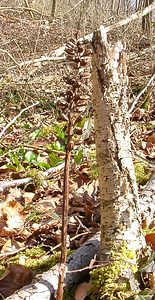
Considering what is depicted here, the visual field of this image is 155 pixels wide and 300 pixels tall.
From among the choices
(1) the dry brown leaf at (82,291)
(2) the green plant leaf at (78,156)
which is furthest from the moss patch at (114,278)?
(2) the green plant leaf at (78,156)

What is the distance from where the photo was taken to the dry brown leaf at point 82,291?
185 centimetres

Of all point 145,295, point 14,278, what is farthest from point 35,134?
point 145,295

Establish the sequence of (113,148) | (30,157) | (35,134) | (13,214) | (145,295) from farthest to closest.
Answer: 1. (35,134)
2. (30,157)
3. (13,214)
4. (113,148)
5. (145,295)

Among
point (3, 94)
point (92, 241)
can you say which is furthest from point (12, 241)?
point (3, 94)

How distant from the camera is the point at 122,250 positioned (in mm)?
1858

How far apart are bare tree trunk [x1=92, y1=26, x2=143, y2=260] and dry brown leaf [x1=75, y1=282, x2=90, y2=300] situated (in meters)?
0.14

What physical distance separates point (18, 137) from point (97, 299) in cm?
355

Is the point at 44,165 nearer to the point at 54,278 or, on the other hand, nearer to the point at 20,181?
the point at 20,181

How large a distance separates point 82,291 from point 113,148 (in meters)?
0.60

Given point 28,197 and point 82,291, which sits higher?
point 28,197

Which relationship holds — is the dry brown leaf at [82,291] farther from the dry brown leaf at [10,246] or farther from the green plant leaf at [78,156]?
the green plant leaf at [78,156]

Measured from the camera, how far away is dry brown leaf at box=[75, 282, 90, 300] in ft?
6.08

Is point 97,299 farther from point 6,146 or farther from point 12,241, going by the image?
point 6,146

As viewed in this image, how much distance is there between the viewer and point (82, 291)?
188cm
